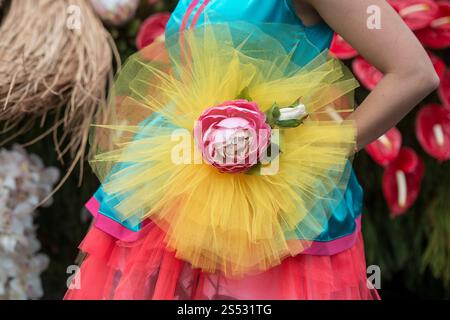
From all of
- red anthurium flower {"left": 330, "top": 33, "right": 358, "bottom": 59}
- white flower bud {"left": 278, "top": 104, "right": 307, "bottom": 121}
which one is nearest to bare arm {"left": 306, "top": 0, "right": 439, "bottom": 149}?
white flower bud {"left": 278, "top": 104, "right": 307, "bottom": 121}

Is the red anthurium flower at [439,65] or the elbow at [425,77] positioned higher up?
the elbow at [425,77]

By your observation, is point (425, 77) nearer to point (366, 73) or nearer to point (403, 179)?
point (366, 73)

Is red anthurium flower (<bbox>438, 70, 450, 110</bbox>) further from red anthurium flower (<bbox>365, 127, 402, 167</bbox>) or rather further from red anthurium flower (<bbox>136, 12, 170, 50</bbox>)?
red anthurium flower (<bbox>136, 12, 170, 50</bbox>)

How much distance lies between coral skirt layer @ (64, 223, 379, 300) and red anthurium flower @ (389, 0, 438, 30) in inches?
33.1

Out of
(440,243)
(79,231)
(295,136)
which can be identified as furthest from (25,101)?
(440,243)

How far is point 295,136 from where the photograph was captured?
96 centimetres

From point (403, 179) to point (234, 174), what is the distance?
985 millimetres

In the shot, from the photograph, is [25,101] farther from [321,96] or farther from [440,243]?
[440,243]

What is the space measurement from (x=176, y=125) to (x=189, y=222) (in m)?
0.13

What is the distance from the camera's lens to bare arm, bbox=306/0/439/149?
941 mm

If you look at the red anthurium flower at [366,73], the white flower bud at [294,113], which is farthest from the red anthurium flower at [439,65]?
the white flower bud at [294,113]

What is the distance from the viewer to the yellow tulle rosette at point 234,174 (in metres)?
0.93

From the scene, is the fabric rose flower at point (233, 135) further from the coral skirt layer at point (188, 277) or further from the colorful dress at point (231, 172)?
the coral skirt layer at point (188, 277)

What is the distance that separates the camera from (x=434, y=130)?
5.93 feet
